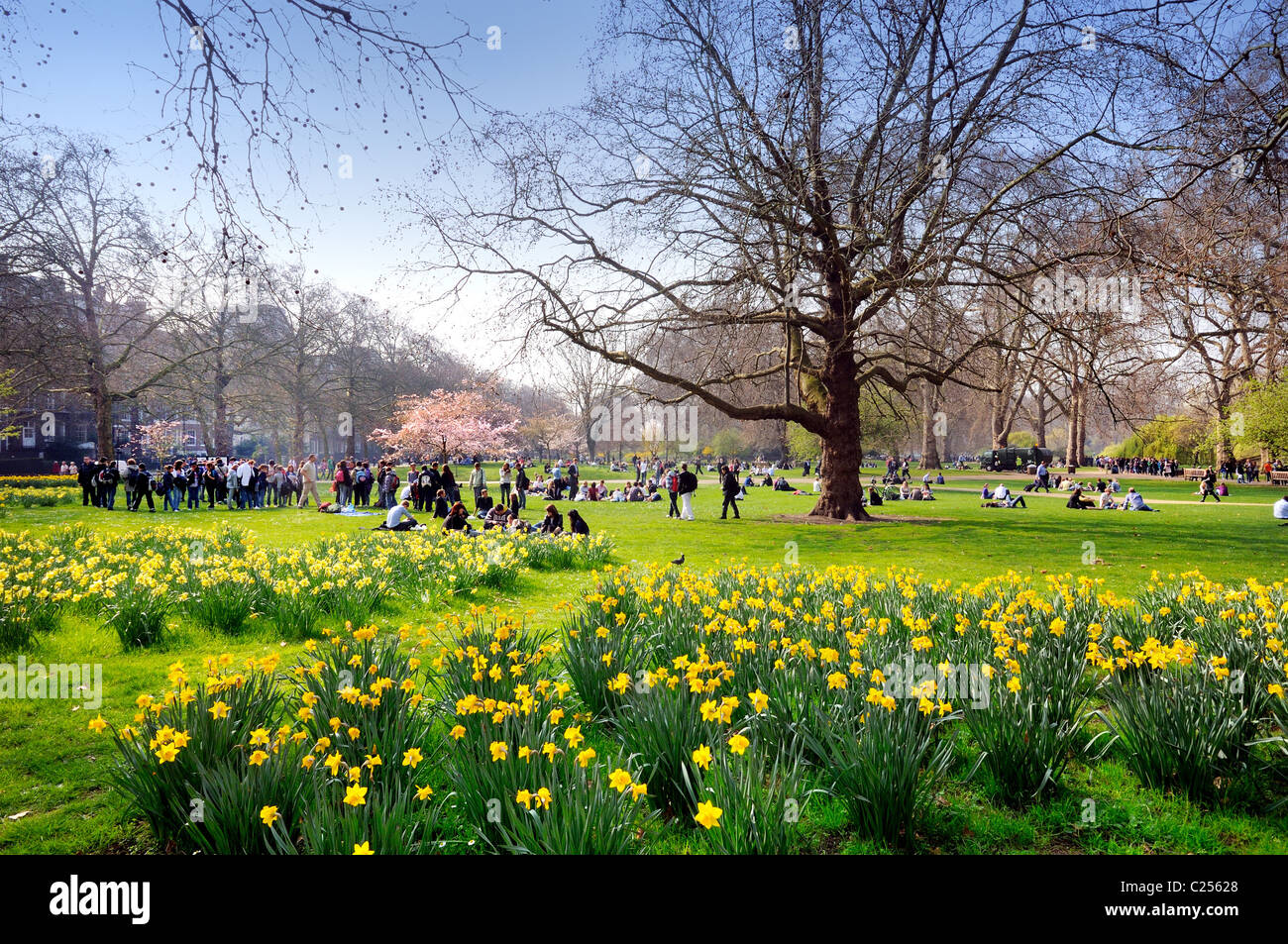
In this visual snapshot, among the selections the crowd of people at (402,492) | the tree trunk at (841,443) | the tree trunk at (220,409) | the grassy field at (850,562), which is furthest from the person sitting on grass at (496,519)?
the tree trunk at (220,409)

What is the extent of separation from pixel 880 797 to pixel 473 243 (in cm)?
1264

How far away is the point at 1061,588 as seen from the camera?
5.80 metres

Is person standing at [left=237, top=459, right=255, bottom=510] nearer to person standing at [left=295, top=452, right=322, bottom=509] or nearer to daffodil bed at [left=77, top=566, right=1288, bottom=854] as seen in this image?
person standing at [left=295, top=452, right=322, bottom=509]

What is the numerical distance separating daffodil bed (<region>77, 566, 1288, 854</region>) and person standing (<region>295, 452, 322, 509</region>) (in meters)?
19.8

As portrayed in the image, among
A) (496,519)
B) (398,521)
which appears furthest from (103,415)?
(496,519)

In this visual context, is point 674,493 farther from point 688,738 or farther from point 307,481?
point 688,738

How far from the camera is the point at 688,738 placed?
120 inches

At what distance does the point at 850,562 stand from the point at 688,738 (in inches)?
346

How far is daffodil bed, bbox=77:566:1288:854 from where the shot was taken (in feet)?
8.36

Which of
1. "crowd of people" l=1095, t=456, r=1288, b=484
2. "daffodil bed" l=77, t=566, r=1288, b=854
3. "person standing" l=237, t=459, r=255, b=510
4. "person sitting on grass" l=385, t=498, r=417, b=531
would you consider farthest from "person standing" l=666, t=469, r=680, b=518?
"crowd of people" l=1095, t=456, r=1288, b=484

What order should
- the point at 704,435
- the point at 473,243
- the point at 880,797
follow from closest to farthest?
the point at 880,797 → the point at 473,243 → the point at 704,435

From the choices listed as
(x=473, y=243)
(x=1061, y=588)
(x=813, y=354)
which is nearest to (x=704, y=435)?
(x=813, y=354)

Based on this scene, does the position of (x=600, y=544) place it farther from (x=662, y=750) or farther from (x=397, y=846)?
(x=397, y=846)

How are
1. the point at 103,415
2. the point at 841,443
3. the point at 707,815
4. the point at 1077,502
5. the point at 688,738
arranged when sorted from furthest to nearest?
the point at 103,415 → the point at 1077,502 → the point at 841,443 → the point at 688,738 → the point at 707,815
